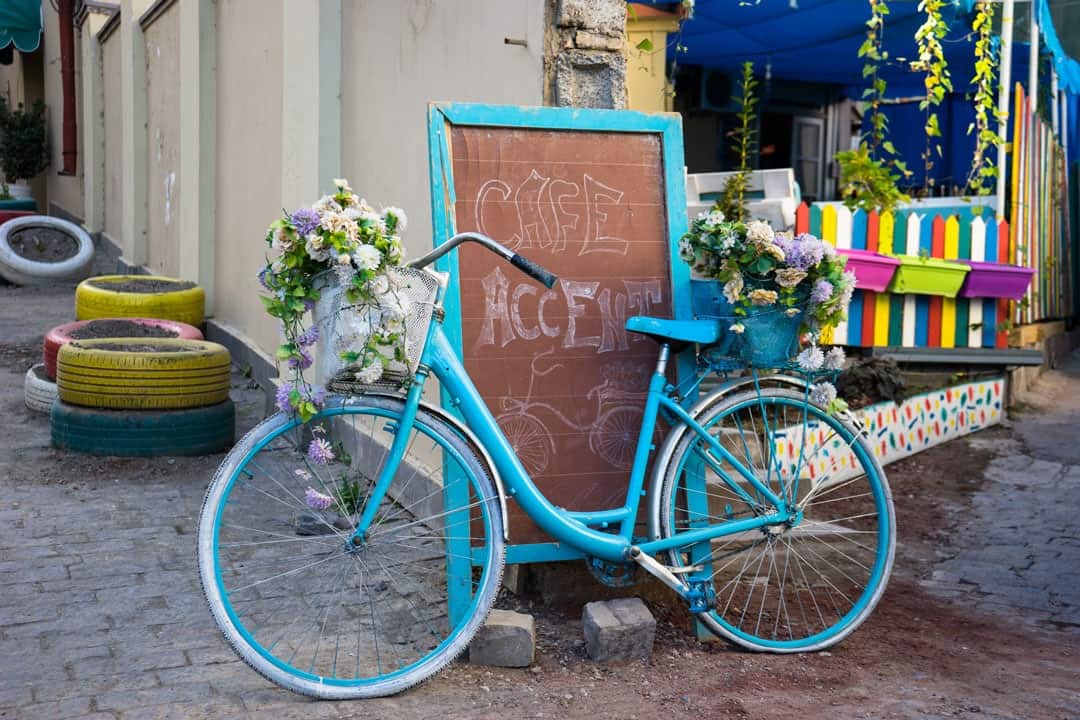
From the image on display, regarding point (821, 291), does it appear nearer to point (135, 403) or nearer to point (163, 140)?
point (135, 403)

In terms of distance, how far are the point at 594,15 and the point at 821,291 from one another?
1.58 meters

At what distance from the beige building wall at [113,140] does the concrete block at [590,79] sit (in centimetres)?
1104

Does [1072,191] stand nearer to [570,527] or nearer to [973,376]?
[973,376]

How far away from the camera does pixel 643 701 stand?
3.52 meters

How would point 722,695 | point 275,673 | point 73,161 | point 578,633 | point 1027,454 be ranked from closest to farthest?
1. point 275,673
2. point 722,695
3. point 578,633
4. point 1027,454
5. point 73,161

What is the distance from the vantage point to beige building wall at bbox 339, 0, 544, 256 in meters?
4.79

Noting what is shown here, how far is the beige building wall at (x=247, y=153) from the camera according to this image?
312 inches

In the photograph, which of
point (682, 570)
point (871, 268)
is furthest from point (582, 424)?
point (871, 268)

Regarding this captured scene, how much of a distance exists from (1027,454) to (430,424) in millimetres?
5035

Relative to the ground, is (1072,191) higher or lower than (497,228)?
higher

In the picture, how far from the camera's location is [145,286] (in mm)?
9812

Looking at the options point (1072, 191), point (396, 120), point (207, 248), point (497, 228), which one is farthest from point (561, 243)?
point (1072, 191)

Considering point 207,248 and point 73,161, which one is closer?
point 207,248

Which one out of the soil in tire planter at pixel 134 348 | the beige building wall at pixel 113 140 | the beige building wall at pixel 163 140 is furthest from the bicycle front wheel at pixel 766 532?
the beige building wall at pixel 113 140
